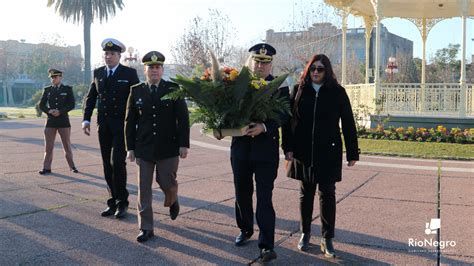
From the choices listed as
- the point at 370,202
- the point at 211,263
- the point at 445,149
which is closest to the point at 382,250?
the point at 211,263

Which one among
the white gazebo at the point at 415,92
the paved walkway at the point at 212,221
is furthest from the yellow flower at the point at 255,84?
the white gazebo at the point at 415,92

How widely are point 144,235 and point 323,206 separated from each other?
1881 millimetres

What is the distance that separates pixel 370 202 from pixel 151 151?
11.1ft

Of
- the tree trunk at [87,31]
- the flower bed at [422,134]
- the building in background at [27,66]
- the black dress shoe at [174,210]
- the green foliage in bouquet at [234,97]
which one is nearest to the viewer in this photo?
the green foliage in bouquet at [234,97]

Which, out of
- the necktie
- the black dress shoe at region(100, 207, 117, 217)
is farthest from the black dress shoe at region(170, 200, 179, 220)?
the necktie

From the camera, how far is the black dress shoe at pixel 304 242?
4797mm

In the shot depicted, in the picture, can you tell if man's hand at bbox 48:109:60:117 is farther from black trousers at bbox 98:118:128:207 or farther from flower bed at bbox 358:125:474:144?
flower bed at bbox 358:125:474:144

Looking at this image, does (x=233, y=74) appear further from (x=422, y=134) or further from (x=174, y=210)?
(x=422, y=134)

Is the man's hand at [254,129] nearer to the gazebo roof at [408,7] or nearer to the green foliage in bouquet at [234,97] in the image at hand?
the green foliage in bouquet at [234,97]

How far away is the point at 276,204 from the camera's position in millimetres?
6754


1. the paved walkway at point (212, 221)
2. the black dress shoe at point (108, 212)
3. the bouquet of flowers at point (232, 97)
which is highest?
the bouquet of flowers at point (232, 97)

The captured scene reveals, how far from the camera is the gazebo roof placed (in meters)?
18.4

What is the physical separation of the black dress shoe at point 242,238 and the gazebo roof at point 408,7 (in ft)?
47.2

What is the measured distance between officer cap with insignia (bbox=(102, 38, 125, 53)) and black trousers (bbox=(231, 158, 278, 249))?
2425 mm
